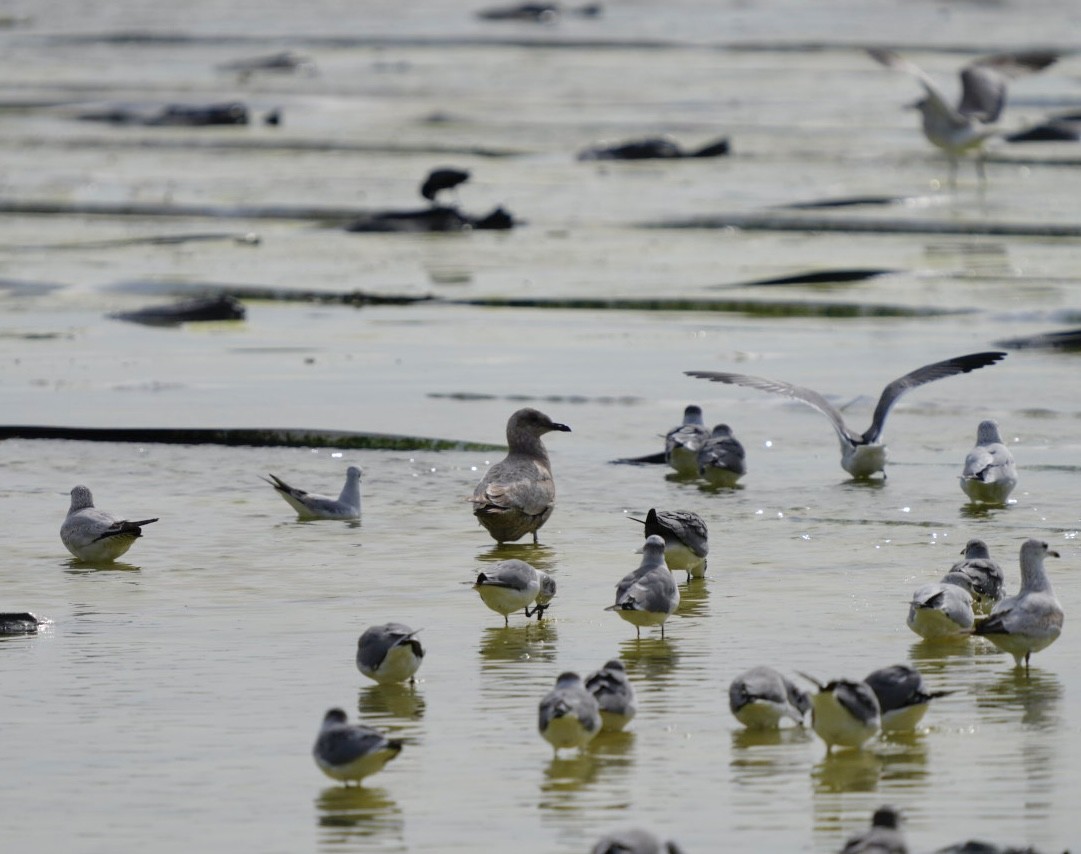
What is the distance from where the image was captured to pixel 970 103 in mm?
28188

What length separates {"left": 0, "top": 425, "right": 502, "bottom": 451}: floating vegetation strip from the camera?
39.9ft

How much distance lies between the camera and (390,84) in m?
38.0

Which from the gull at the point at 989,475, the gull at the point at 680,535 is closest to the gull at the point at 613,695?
the gull at the point at 680,535

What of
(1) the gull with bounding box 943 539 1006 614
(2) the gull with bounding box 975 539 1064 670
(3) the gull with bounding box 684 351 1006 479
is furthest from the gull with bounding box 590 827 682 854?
(3) the gull with bounding box 684 351 1006 479

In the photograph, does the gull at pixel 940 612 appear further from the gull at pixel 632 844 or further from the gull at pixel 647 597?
the gull at pixel 632 844

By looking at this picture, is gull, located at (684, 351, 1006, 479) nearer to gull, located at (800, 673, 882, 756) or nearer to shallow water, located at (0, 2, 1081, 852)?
shallow water, located at (0, 2, 1081, 852)

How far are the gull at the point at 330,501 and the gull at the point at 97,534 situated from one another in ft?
2.97

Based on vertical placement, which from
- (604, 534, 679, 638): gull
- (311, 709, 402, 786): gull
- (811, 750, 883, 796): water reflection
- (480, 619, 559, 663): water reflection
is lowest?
(811, 750, 883, 796): water reflection

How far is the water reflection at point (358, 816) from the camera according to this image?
6148 millimetres

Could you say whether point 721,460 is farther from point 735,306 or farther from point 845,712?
point 735,306

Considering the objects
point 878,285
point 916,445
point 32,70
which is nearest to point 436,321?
point 878,285

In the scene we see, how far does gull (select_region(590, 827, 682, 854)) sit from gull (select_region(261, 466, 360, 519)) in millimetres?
4856

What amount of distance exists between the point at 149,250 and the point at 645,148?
28.0ft

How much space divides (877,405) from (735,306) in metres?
4.85
